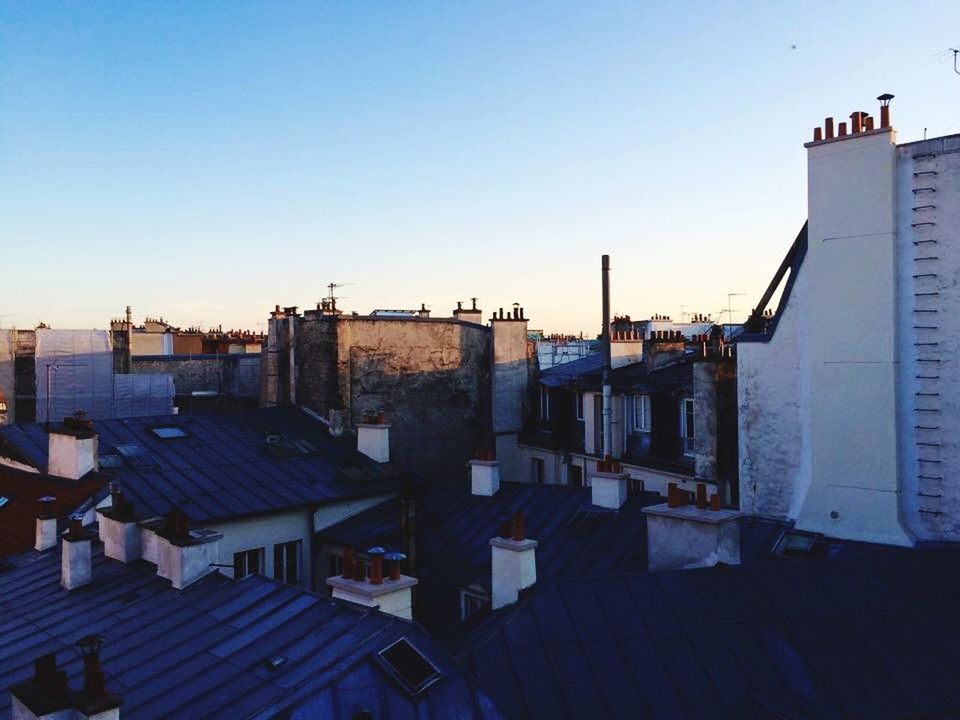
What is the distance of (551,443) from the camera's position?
2972 centimetres

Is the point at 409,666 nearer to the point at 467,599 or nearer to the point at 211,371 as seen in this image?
the point at 467,599

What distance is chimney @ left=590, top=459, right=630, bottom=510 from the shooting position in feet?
55.7

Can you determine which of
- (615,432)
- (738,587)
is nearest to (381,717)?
(738,587)

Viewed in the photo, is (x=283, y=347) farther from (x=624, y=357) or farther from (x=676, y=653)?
(x=676, y=653)

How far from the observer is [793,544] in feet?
51.2

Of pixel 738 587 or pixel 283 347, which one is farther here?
pixel 283 347

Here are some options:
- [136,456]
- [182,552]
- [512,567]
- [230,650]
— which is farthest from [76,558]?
[136,456]

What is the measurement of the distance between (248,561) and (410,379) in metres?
10.7

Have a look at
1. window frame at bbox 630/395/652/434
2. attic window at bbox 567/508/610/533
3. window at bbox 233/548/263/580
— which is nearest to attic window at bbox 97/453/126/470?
window at bbox 233/548/263/580

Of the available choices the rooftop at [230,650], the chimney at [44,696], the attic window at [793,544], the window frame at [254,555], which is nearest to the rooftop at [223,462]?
the window frame at [254,555]

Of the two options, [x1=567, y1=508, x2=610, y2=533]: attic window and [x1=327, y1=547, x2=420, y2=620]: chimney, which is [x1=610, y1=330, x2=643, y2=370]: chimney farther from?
[x1=327, y1=547, x2=420, y2=620]: chimney

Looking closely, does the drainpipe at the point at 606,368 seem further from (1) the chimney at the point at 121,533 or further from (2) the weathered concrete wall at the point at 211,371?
(2) the weathered concrete wall at the point at 211,371

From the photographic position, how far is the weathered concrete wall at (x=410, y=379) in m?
27.5

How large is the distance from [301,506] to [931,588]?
1326cm
